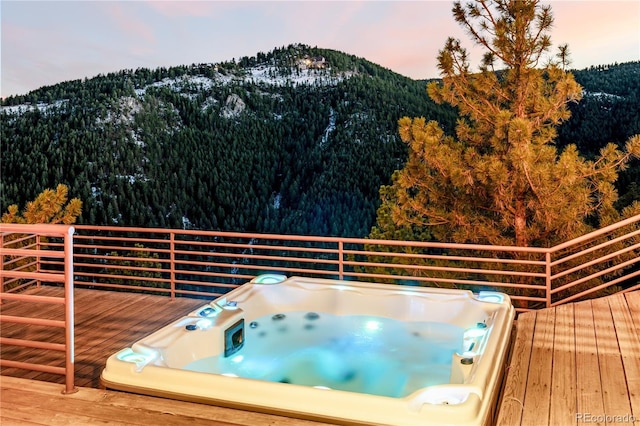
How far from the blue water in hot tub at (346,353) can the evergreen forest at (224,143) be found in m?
8.70

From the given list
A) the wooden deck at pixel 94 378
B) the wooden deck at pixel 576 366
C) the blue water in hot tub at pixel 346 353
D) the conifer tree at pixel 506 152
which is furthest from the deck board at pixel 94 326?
the conifer tree at pixel 506 152

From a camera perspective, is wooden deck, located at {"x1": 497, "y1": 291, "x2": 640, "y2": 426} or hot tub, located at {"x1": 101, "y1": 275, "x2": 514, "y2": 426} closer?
hot tub, located at {"x1": 101, "y1": 275, "x2": 514, "y2": 426}

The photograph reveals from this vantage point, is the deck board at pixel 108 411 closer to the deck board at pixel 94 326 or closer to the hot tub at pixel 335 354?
the hot tub at pixel 335 354

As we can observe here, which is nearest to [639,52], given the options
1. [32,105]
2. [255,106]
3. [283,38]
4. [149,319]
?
[283,38]

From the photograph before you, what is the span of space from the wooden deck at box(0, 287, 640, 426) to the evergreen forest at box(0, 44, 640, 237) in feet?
28.9

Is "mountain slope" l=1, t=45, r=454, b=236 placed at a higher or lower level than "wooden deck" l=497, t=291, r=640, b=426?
higher

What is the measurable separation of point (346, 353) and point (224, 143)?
13.6m

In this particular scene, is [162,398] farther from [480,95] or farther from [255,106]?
[255,106]

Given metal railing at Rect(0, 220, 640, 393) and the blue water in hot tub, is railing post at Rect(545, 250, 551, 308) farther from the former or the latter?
the blue water in hot tub

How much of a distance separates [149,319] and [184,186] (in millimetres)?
11919

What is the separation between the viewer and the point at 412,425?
6.14 feet

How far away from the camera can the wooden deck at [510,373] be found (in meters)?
2.04

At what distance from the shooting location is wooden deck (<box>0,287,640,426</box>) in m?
2.04
